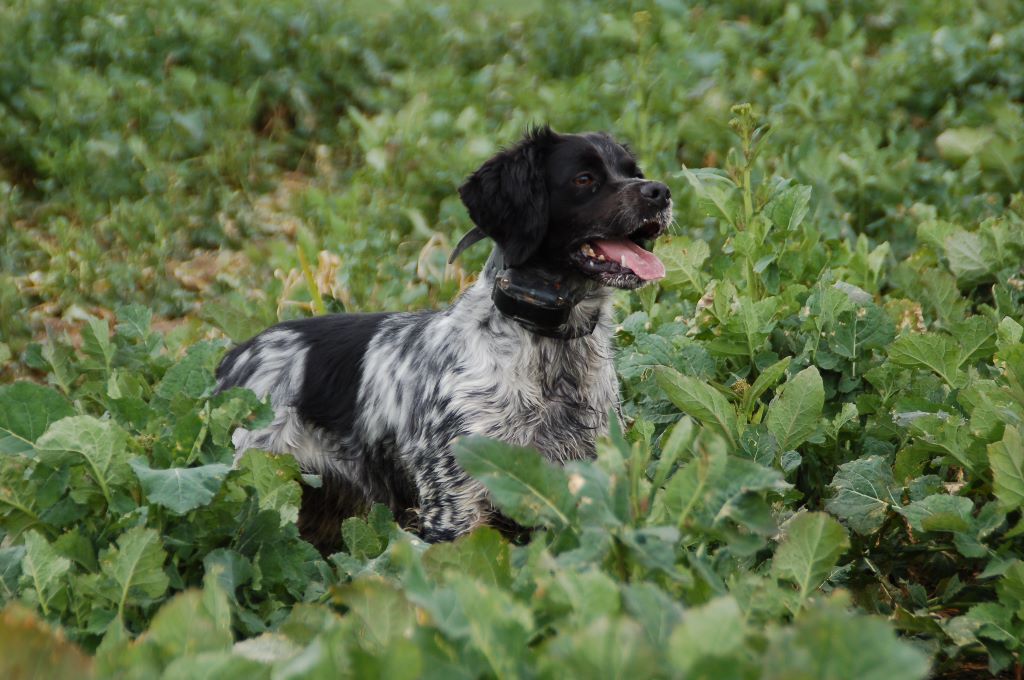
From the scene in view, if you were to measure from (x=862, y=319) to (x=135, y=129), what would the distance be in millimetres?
5814

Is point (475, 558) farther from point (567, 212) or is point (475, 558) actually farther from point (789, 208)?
point (789, 208)

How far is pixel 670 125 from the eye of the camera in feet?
27.2

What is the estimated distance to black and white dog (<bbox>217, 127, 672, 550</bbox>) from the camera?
4199mm

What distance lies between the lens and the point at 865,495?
345 cm

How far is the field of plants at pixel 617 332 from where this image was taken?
2.17 meters

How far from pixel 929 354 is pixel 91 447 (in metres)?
2.33

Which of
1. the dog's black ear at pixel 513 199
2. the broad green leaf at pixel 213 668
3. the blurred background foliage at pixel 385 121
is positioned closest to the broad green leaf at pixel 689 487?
the broad green leaf at pixel 213 668

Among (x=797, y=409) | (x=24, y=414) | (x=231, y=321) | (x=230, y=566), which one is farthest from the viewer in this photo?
(x=231, y=321)

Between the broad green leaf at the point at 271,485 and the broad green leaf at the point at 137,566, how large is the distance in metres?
0.42

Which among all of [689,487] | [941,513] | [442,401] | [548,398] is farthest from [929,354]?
[689,487]

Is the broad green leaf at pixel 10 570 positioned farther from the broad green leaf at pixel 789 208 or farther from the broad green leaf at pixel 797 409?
the broad green leaf at pixel 789 208

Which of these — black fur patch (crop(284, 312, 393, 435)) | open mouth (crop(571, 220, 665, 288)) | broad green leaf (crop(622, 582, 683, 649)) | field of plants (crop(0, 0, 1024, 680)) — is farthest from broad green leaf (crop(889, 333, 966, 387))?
broad green leaf (crop(622, 582, 683, 649))

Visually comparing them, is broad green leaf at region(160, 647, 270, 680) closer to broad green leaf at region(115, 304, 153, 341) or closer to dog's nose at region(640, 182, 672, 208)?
broad green leaf at region(115, 304, 153, 341)

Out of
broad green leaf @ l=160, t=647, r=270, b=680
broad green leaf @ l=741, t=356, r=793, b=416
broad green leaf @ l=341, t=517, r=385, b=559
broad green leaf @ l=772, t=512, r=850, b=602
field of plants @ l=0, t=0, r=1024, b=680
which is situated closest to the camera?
broad green leaf @ l=160, t=647, r=270, b=680
